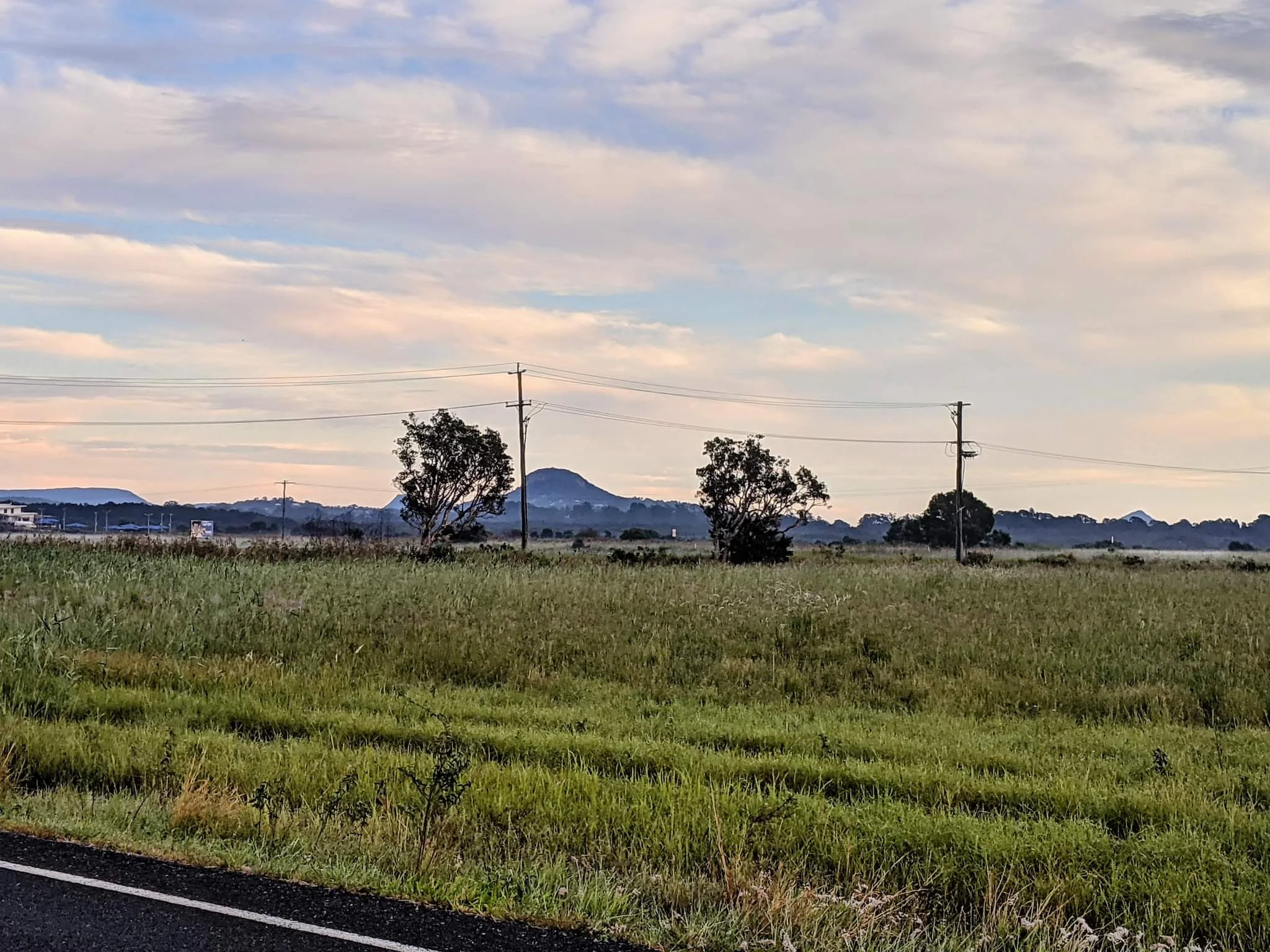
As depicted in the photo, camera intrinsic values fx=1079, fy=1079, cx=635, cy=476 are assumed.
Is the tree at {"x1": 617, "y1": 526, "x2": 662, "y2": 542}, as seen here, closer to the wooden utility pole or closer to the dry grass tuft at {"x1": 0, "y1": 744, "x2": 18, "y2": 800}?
the wooden utility pole

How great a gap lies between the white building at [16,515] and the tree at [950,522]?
125244 millimetres

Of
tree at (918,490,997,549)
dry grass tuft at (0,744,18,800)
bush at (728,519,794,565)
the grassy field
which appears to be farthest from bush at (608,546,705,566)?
tree at (918,490,997,549)

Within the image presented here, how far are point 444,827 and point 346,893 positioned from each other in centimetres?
182

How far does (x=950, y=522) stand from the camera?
346 feet

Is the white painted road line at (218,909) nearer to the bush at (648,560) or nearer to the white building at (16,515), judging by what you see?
the bush at (648,560)

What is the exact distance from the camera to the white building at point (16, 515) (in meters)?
160

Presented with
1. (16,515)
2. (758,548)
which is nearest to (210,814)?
→ (758,548)

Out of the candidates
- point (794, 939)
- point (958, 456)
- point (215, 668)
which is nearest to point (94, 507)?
point (958, 456)

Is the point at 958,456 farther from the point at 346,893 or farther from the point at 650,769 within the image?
the point at 346,893

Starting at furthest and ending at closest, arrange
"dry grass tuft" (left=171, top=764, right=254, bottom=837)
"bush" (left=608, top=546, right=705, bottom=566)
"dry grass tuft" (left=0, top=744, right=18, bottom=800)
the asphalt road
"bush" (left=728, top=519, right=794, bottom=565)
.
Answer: "bush" (left=728, top=519, right=794, bottom=565) → "bush" (left=608, top=546, right=705, bottom=566) → "dry grass tuft" (left=0, top=744, right=18, bottom=800) → "dry grass tuft" (left=171, top=764, right=254, bottom=837) → the asphalt road

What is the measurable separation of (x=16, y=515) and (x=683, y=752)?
185 meters

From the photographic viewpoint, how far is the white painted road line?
599 cm

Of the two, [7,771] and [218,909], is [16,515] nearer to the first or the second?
[7,771]

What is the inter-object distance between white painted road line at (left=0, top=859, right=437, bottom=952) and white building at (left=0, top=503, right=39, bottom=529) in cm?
16964
